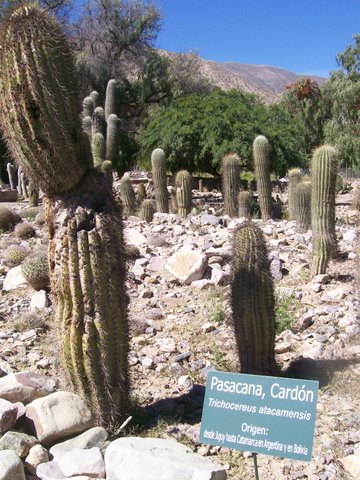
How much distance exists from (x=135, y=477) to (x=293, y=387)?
3.20ft

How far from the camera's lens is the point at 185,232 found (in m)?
10.6

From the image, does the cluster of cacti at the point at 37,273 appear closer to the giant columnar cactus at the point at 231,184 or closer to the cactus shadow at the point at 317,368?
the cactus shadow at the point at 317,368

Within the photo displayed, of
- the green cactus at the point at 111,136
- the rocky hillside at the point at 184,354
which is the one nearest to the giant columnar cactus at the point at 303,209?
the rocky hillside at the point at 184,354

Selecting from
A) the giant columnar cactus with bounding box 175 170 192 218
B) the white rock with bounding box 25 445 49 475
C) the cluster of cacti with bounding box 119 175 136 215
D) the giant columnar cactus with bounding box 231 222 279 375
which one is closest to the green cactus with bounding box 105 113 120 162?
the cluster of cacti with bounding box 119 175 136 215

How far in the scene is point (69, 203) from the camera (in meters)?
4.11

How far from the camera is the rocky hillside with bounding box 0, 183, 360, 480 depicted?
3.70 meters

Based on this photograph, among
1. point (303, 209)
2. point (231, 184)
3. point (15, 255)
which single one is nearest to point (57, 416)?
point (15, 255)

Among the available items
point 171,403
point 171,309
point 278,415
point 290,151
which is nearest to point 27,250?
point 171,309

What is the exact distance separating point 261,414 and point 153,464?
0.69m

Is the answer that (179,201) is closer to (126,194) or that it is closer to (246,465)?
(126,194)

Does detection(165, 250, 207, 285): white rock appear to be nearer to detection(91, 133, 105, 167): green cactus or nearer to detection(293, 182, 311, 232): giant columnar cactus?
detection(293, 182, 311, 232): giant columnar cactus

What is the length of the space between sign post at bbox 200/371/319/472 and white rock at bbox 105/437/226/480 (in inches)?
8.2

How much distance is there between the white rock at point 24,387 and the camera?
4230 millimetres

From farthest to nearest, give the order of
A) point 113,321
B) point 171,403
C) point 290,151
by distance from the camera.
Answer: point 290,151
point 171,403
point 113,321
